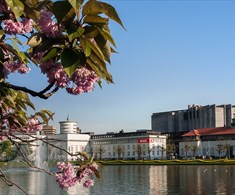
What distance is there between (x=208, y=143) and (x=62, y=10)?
118 meters

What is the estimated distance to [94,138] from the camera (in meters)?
141

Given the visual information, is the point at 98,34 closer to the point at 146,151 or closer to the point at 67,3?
the point at 67,3

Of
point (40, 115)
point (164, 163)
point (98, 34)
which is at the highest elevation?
point (98, 34)

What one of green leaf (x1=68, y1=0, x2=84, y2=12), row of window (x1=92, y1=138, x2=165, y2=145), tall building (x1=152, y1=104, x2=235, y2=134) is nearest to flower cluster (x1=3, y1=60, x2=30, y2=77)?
green leaf (x1=68, y1=0, x2=84, y2=12)

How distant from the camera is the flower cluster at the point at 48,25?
2338 mm

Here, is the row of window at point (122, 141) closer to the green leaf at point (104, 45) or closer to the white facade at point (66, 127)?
the white facade at point (66, 127)

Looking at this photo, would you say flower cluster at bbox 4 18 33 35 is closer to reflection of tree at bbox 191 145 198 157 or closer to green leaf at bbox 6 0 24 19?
green leaf at bbox 6 0 24 19

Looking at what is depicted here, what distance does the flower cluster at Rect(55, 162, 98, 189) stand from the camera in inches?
126

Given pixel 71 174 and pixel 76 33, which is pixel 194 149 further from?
pixel 76 33

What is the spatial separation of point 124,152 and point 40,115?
125413 mm

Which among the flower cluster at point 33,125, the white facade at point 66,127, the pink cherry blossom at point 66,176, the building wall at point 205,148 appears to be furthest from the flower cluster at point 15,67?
the white facade at point 66,127

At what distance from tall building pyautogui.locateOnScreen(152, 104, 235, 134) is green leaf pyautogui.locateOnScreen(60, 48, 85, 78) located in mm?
153404

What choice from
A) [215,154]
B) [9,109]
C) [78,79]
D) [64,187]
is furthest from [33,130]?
[215,154]

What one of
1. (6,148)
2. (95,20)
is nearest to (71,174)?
(95,20)
